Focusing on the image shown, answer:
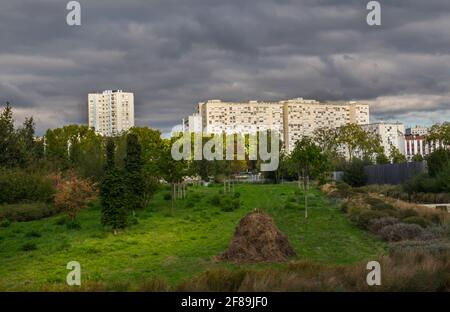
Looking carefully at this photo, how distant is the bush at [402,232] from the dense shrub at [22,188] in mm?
20151

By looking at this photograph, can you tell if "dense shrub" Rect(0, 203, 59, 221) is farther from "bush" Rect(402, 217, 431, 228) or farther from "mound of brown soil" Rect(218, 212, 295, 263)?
"bush" Rect(402, 217, 431, 228)

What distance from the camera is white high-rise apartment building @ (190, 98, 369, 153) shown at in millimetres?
131750

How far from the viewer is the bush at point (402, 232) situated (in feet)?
57.7

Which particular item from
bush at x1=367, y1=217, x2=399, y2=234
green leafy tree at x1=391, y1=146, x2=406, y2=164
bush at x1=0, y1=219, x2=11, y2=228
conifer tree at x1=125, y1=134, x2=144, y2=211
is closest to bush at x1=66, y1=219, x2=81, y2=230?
bush at x1=0, y1=219, x2=11, y2=228

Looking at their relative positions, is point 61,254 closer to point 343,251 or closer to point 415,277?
point 343,251

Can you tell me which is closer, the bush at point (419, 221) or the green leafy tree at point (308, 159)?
the bush at point (419, 221)

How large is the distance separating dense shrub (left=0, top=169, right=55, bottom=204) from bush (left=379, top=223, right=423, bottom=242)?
2015 centimetres

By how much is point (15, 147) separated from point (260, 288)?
34.9 metres

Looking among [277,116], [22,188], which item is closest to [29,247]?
[22,188]

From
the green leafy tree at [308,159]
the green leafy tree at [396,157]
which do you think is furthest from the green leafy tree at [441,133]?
the green leafy tree at [308,159]

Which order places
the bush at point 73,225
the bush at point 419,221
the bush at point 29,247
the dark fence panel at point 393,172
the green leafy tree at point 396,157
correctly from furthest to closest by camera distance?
the green leafy tree at point 396,157, the dark fence panel at point 393,172, the bush at point 73,225, the bush at point 419,221, the bush at point 29,247

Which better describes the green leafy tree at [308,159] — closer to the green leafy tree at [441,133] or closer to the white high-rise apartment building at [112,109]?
the green leafy tree at [441,133]

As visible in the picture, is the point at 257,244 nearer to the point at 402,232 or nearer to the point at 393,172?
the point at 402,232
